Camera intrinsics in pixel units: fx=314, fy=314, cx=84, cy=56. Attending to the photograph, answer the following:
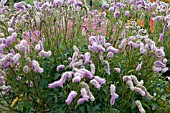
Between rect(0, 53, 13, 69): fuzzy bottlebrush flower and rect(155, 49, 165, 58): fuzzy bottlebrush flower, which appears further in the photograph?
rect(155, 49, 165, 58): fuzzy bottlebrush flower

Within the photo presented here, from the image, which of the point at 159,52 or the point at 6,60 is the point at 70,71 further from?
the point at 159,52

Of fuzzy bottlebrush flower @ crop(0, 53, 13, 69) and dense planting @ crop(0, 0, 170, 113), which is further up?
fuzzy bottlebrush flower @ crop(0, 53, 13, 69)

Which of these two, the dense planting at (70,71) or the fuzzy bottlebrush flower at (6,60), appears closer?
the fuzzy bottlebrush flower at (6,60)

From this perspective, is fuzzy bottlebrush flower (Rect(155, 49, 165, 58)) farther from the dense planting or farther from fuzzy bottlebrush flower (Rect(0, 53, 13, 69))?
fuzzy bottlebrush flower (Rect(0, 53, 13, 69))

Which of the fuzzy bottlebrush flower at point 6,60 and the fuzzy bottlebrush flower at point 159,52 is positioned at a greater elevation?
the fuzzy bottlebrush flower at point 6,60

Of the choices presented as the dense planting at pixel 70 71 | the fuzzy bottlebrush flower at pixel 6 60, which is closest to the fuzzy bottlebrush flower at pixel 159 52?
the dense planting at pixel 70 71

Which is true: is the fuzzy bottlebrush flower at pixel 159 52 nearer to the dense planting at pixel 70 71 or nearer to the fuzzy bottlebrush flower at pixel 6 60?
the dense planting at pixel 70 71

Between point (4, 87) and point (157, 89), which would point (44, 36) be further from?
point (157, 89)

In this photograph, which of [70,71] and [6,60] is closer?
[6,60]

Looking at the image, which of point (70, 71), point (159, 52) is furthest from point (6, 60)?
point (159, 52)

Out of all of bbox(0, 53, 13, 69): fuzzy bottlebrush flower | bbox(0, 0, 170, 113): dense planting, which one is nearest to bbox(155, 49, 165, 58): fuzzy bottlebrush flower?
bbox(0, 0, 170, 113): dense planting

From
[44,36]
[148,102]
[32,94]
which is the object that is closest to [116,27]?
[44,36]

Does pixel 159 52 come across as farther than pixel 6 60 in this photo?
Yes

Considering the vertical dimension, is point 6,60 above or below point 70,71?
above
